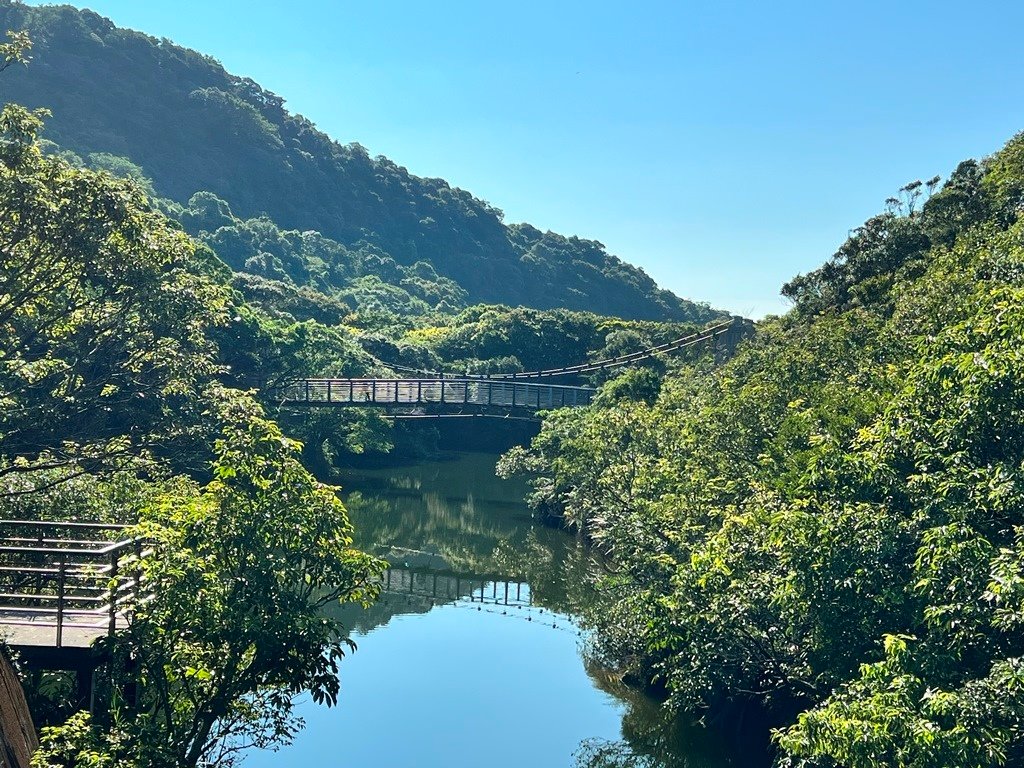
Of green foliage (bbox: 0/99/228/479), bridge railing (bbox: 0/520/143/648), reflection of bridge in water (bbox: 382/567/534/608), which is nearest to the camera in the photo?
bridge railing (bbox: 0/520/143/648)

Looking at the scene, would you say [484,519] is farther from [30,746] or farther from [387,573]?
[30,746]

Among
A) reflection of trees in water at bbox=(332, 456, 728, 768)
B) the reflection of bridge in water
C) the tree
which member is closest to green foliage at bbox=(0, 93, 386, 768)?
the tree

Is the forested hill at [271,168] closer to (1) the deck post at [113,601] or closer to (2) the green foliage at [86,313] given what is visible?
(2) the green foliage at [86,313]

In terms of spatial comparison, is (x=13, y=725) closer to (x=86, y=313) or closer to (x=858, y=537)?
(x=86, y=313)

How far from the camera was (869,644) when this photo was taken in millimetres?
8984

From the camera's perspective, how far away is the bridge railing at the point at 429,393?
33281 mm

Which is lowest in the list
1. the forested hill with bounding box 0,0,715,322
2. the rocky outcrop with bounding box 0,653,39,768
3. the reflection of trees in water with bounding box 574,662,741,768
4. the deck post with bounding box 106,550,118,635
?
the reflection of trees in water with bounding box 574,662,741,768

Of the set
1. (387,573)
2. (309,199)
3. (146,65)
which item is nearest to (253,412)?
(387,573)

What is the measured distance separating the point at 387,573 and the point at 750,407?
429 inches

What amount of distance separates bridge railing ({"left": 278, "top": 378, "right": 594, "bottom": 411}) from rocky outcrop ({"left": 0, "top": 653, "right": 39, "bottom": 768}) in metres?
25.8

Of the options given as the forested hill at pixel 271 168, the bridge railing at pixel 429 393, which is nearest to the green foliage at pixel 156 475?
the bridge railing at pixel 429 393

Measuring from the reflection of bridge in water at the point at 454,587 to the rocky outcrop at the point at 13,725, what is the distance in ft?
47.3

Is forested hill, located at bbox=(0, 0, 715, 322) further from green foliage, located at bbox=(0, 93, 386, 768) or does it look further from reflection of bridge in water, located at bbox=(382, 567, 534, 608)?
green foliage, located at bbox=(0, 93, 386, 768)

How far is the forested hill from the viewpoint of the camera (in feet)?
295
